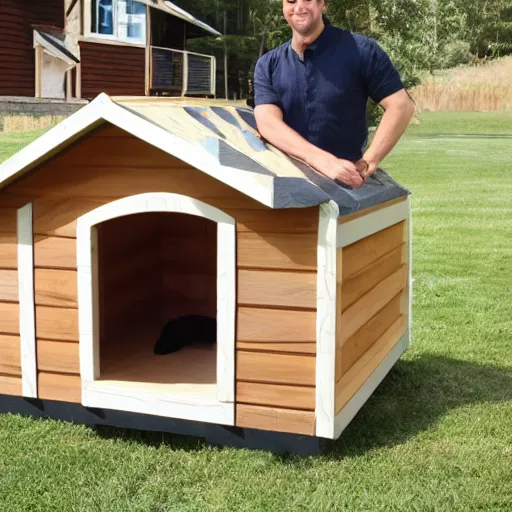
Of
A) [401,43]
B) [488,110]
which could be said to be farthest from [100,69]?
[488,110]

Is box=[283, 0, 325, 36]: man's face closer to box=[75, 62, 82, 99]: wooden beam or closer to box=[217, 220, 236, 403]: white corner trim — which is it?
box=[217, 220, 236, 403]: white corner trim

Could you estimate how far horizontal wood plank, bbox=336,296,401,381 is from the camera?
3613 millimetres

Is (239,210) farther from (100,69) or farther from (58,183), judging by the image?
(100,69)

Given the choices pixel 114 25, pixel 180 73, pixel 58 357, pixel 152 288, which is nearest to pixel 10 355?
pixel 58 357

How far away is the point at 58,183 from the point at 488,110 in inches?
1429

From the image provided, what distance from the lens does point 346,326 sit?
143 inches

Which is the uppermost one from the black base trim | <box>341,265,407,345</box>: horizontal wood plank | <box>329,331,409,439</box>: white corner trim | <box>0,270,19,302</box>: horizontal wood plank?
<box>0,270,19,302</box>: horizontal wood plank

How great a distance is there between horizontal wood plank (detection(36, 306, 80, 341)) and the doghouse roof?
610 millimetres

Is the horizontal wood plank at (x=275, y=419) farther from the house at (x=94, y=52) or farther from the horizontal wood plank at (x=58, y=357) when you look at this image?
the house at (x=94, y=52)

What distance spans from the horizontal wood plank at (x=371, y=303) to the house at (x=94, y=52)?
62.9 ft

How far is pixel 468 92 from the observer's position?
1458 inches

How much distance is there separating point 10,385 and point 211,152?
1553 mm

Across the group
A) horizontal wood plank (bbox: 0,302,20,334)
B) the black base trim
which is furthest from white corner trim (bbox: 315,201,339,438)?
horizontal wood plank (bbox: 0,302,20,334)

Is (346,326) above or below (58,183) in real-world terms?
below
